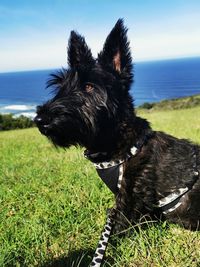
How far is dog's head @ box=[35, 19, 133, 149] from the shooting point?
4.68 meters

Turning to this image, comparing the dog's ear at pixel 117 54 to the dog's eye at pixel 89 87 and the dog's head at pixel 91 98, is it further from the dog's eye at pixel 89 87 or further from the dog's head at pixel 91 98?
the dog's eye at pixel 89 87

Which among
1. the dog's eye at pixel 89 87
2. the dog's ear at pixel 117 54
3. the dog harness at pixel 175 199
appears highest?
the dog's ear at pixel 117 54

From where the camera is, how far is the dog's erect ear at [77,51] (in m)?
5.39

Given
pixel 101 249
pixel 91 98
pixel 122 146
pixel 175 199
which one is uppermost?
pixel 91 98

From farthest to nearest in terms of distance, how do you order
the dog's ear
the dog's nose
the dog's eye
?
the dog's ear
the dog's eye
the dog's nose

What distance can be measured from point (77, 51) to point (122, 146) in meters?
1.51

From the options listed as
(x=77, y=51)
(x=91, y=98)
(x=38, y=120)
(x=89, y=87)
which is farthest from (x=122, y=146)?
(x=77, y=51)

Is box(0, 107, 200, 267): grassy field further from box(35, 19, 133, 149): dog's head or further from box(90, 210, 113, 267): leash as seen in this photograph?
box(35, 19, 133, 149): dog's head

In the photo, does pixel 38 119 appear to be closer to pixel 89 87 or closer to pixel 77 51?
pixel 89 87

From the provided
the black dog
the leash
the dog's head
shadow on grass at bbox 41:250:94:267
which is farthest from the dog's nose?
shadow on grass at bbox 41:250:94:267

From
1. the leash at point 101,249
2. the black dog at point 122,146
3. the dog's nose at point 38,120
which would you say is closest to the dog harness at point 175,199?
the black dog at point 122,146

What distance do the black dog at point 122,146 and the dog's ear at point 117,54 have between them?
0.5 inches

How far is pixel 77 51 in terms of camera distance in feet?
17.8

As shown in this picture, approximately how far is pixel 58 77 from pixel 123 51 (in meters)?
0.95
